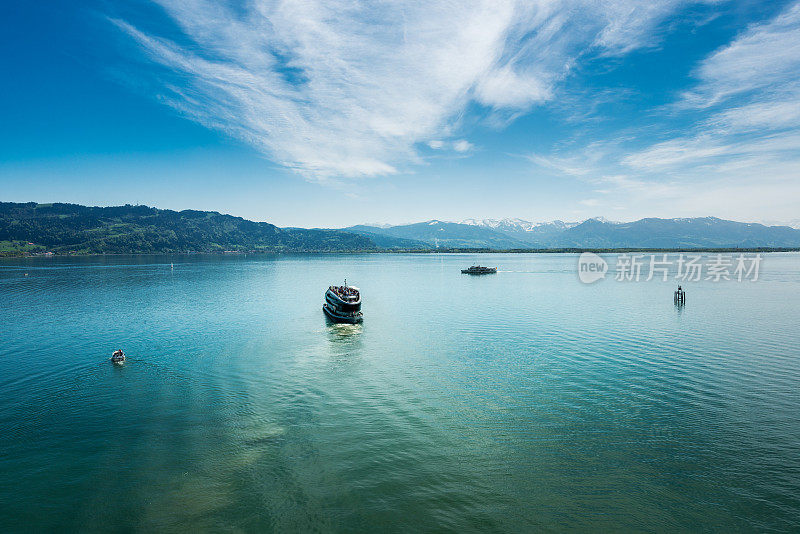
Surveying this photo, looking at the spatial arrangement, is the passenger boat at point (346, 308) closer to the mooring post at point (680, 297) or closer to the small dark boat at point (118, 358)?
the small dark boat at point (118, 358)

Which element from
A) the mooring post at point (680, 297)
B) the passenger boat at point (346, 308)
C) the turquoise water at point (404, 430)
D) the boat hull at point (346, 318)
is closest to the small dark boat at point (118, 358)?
the turquoise water at point (404, 430)

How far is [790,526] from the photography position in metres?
15.2

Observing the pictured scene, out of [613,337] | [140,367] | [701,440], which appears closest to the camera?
[701,440]

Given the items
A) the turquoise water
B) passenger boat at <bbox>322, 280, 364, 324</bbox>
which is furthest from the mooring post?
passenger boat at <bbox>322, 280, 364, 324</bbox>

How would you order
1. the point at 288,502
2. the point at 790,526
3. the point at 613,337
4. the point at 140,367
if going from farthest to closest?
the point at 613,337 < the point at 140,367 < the point at 288,502 < the point at 790,526

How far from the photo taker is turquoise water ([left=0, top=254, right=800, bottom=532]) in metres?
16.7

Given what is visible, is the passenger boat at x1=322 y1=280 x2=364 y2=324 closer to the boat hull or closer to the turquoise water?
the boat hull

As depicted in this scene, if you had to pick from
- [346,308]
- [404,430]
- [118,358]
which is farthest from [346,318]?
[404,430]

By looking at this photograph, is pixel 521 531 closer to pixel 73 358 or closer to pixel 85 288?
pixel 73 358

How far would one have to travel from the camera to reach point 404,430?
24.1 meters

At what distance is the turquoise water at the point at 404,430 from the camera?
16.7m

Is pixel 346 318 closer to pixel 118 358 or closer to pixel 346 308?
pixel 346 308

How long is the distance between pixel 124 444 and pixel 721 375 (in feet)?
152

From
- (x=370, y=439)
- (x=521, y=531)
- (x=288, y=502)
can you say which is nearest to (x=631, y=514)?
(x=521, y=531)
